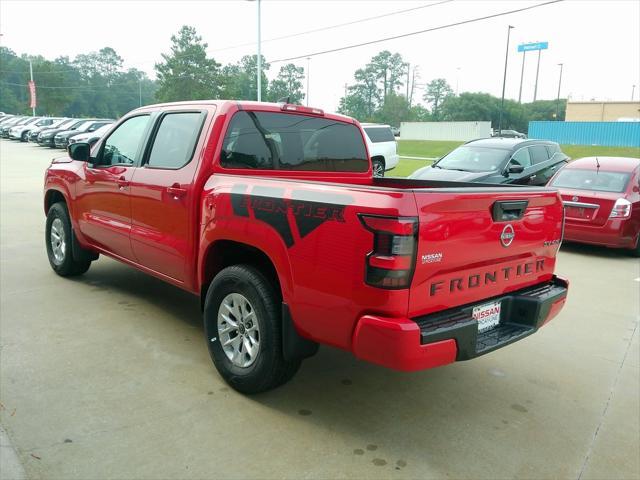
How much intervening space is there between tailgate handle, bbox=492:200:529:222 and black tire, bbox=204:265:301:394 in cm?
140

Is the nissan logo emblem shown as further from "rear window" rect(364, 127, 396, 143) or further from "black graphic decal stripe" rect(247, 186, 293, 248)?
"rear window" rect(364, 127, 396, 143)

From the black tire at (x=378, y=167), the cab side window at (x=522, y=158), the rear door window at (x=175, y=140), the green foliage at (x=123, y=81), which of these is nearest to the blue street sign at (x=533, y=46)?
the green foliage at (x=123, y=81)

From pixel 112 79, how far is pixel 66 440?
133766mm

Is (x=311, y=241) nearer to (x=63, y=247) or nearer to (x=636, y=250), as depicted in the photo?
(x=63, y=247)

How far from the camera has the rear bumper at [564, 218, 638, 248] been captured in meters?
8.19

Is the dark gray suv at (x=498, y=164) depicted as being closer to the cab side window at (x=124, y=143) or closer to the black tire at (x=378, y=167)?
the black tire at (x=378, y=167)

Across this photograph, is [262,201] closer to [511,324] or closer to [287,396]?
[287,396]

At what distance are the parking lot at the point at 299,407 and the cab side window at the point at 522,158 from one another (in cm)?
660

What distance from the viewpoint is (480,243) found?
305cm

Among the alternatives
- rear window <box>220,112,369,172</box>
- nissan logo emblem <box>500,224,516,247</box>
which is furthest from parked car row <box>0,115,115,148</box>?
nissan logo emblem <box>500,224,516,247</box>

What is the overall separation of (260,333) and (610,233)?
677cm

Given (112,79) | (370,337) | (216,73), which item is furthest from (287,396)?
(112,79)

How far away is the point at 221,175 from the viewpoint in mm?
3820

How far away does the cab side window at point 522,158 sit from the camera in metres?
11.4
